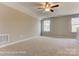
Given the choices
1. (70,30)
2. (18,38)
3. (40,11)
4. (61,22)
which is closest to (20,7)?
(40,11)

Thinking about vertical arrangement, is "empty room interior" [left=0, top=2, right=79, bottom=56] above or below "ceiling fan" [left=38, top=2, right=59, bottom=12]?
below

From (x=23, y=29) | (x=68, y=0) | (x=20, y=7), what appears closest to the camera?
(x=68, y=0)

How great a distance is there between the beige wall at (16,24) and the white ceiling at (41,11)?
0.06 meters

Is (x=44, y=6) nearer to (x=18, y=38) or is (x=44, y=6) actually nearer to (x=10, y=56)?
(x=18, y=38)

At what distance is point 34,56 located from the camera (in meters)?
1.39

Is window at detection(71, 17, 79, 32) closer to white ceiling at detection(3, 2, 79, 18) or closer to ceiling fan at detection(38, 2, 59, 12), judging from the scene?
white ceiling at detection(3, 2, 79, 18)

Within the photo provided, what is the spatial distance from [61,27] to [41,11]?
1.04 ft

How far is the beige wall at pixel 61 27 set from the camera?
1.50 metres

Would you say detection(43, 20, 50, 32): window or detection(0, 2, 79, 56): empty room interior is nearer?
detection(0, 2, 79, 56): empty room interior

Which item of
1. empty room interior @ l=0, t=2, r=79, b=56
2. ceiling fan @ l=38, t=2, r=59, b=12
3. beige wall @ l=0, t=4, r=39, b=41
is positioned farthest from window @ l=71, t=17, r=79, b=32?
beige wall @ l=0, t=4, r=39, b=41

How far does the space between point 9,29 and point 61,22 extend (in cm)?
64

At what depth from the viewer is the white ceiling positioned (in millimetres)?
1420

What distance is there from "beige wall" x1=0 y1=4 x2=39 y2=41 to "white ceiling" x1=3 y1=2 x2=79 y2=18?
65mm

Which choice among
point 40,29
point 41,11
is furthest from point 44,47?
point 41,11
